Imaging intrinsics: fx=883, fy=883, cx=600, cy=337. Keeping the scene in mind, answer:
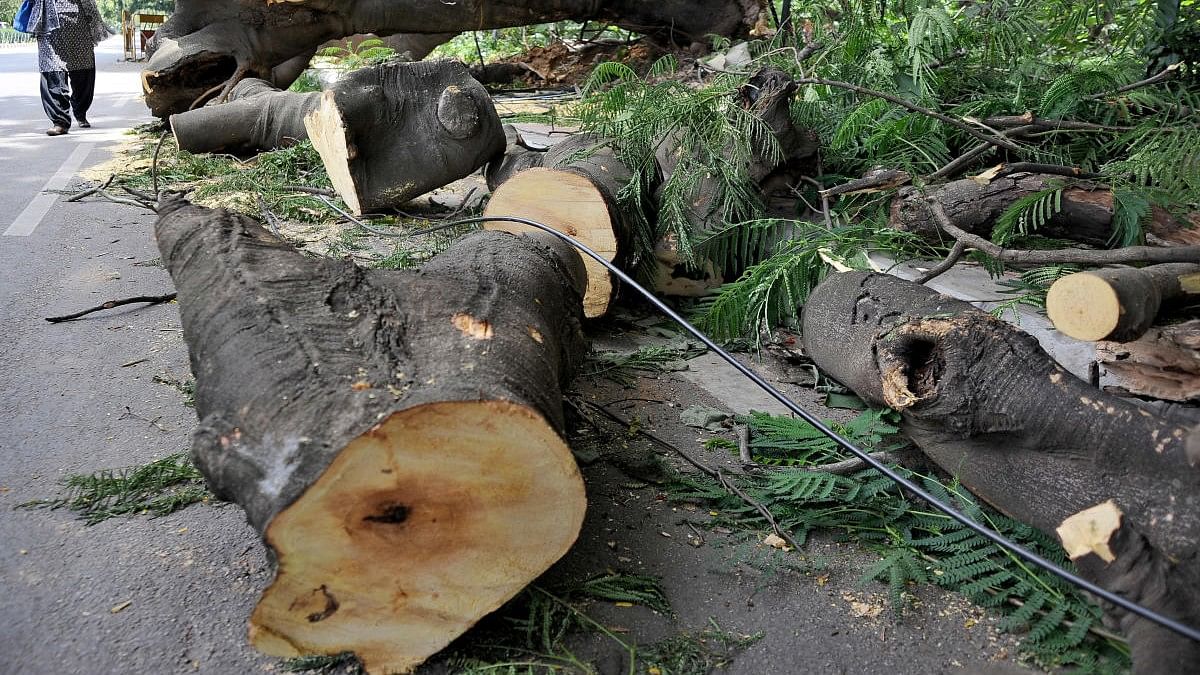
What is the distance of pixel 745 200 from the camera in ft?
12.7

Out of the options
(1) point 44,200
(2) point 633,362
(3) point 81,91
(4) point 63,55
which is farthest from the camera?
(3) point 81,91

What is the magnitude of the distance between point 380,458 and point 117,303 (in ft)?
8.83

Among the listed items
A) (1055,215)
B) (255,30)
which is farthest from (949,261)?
(255,30)

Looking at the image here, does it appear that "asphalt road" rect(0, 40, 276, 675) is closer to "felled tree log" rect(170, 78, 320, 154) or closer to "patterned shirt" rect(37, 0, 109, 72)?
"felled tree log" rect(170, 78, 320, 154)

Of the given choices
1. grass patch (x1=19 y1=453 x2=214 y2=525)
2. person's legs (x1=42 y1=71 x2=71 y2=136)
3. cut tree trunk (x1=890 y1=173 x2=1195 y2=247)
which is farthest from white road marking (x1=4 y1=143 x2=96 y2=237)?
cut tree trunk (x1=890 y1=173 x2=1195 y2=247)

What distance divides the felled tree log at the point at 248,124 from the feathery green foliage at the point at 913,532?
477 cm

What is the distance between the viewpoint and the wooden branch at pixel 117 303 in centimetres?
359

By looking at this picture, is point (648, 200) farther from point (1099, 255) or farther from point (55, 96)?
point (55, 96)

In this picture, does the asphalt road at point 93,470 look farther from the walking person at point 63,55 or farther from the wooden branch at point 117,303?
the walking person at point 63,55

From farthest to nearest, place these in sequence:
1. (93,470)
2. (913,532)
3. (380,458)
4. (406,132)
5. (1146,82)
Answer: (406,132)
(1146,82)
(93,470)
(913,532)
(380,458)

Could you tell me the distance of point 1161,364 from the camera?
243cm

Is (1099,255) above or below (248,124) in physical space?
above

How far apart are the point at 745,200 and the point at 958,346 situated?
173 cm

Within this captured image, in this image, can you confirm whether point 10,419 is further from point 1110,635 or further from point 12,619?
point 1110,635
